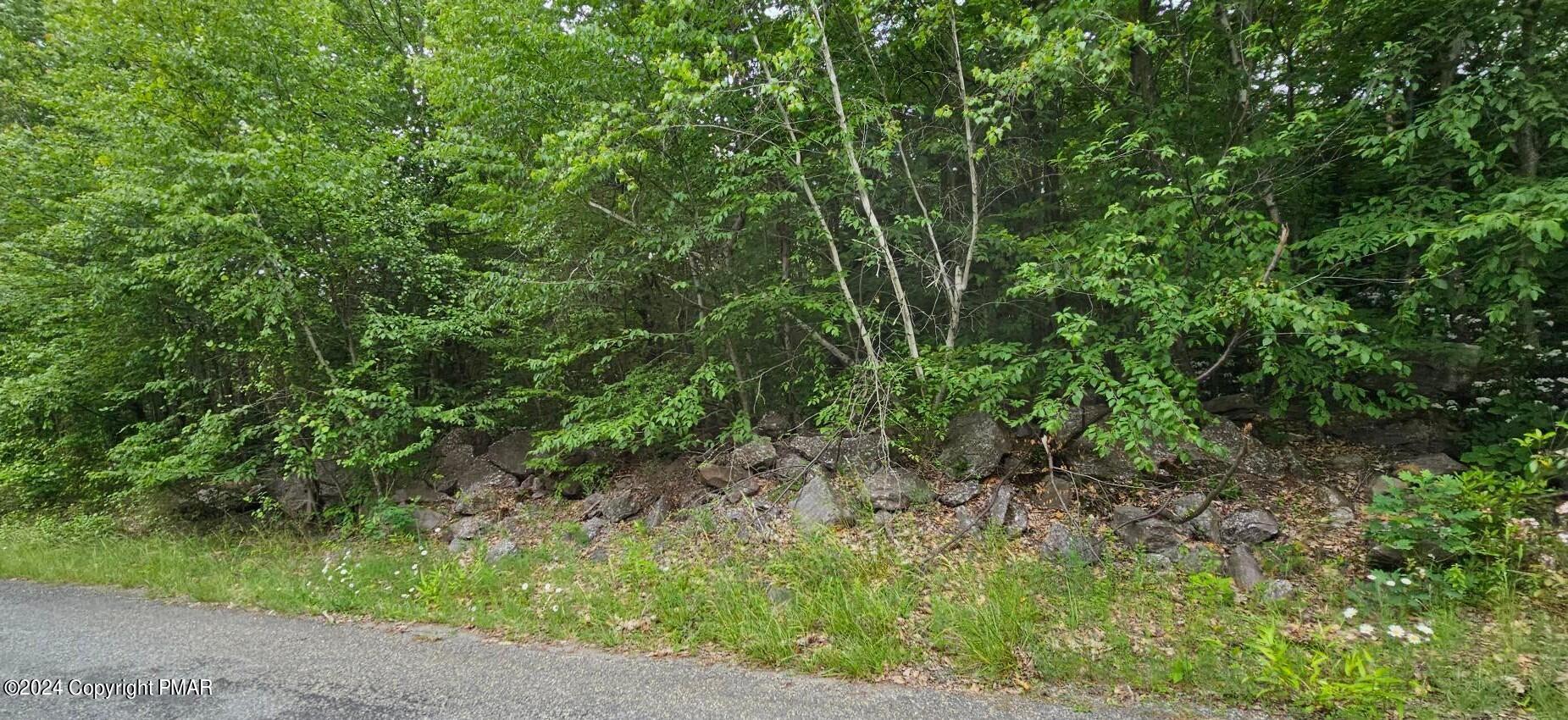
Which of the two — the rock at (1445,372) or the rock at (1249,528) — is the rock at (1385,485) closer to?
the rock at (1249,528)

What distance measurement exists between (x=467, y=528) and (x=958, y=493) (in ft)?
16.8

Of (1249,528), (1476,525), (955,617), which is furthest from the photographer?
(1249,528)

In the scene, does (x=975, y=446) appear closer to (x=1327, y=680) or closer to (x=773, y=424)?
(x=773, y=424)

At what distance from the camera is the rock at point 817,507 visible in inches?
189

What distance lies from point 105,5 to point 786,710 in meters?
11.1

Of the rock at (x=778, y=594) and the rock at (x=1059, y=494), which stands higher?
the rock at (x=1059, y=494)

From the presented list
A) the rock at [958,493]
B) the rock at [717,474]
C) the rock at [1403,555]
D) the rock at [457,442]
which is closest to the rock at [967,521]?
the rock at [958,493]

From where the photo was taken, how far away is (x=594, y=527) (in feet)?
19.7

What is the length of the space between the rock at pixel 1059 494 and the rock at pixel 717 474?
277 centimetres

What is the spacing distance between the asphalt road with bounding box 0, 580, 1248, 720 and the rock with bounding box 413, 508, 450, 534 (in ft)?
7.37

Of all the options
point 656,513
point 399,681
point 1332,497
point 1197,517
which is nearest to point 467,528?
point 656,513

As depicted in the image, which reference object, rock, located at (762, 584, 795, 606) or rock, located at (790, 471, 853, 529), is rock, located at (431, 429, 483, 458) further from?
rock, located at (762, 584, 795, 606)

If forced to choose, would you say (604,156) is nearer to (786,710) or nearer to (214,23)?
(786,710)

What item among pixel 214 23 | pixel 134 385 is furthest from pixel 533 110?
pixel 134 385
